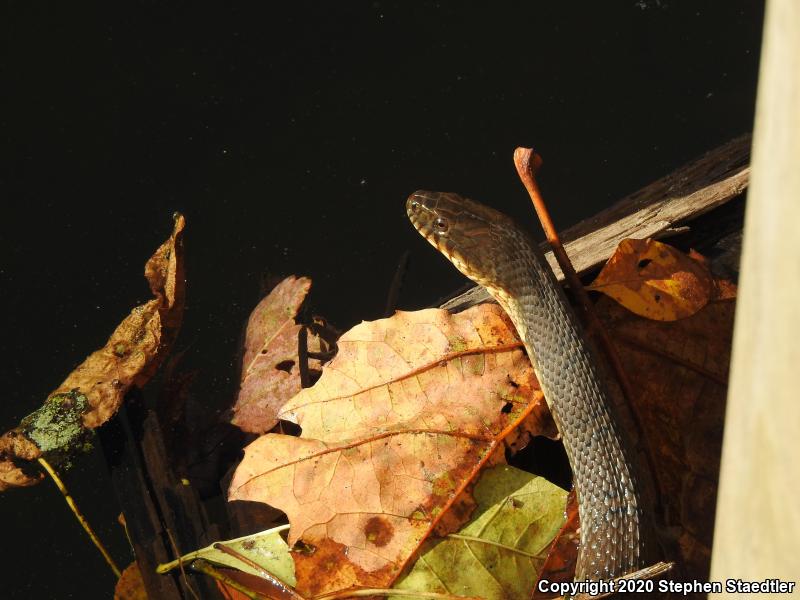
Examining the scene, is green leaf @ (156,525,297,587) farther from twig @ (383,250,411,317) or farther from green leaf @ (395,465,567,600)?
twig @ (383,250,411,317)

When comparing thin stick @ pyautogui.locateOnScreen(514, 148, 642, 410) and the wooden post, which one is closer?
the wooden post

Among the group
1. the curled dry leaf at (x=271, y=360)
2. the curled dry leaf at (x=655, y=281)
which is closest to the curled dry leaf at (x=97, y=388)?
the curled dry leaf at (x=271, y=360)

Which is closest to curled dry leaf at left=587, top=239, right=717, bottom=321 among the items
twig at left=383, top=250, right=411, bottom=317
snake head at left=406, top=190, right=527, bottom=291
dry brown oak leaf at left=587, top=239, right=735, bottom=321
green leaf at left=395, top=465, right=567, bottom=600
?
dry brown oak leaf at left=587, top=239, right=735, bottom=321

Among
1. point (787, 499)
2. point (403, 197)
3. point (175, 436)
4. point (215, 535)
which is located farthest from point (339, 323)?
point (787, 499)

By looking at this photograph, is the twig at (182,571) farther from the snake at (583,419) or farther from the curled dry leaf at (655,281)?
the curled dry leaf at (655,281)

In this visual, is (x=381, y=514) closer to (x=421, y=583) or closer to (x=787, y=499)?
(x=421, y=583)

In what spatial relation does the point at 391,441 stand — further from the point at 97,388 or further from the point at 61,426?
the point at 61,426
